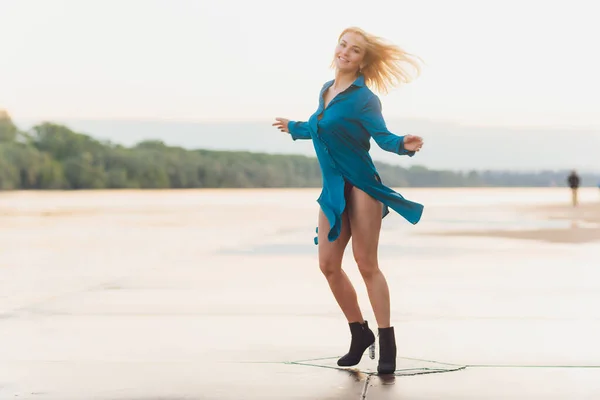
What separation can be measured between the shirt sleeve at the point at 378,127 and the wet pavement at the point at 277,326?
1.39 m

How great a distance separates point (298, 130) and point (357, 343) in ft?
4.61

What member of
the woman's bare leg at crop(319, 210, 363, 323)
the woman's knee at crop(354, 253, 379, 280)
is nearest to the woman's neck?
the woman's bare leg at crop(319, 210, 363, 323)

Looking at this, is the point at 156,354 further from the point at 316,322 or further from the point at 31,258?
the point at 31,258

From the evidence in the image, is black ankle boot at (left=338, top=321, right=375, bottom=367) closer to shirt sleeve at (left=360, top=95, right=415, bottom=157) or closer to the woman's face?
shirt sleeve at (left=360, top=95, right=415, bottom=157)

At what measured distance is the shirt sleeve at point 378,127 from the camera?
7.22 m

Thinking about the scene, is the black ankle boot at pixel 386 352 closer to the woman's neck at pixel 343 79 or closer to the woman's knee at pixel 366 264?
the woman's knee at pixel 366 264

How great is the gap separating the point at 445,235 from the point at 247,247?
230 inches

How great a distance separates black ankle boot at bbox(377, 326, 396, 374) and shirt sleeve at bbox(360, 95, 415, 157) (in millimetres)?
1146

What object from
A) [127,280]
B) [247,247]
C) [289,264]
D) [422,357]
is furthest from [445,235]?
[422,357]

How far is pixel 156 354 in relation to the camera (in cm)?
830

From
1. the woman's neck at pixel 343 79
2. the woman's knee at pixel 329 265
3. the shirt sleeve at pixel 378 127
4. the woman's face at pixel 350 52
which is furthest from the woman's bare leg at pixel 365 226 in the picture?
→ the woman's face at pixel 350 52

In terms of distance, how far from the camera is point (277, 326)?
388 inches

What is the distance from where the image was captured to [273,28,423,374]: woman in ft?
Answer: 24.1

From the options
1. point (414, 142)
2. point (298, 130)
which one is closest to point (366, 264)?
point (414, 142)
